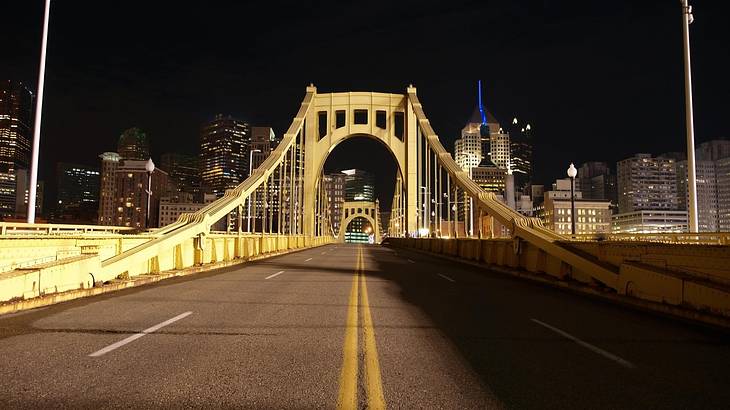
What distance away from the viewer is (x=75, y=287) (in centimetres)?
997

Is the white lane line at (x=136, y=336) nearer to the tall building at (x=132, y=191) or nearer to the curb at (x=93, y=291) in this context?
the curb at (x=93, y=291)

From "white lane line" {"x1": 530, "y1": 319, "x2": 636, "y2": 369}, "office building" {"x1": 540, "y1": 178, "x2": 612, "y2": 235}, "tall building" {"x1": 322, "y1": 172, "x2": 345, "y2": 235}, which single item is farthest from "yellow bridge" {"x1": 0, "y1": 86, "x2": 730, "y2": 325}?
"tall building" {"x1": 322, "y1": 172, "x2": 345, "y2": 235}

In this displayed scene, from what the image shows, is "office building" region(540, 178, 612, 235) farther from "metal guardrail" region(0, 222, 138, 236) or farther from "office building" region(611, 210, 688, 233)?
"metal guardrail" region(0, 222, 138, 236)

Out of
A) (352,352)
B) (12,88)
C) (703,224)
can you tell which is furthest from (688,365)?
(703,224)

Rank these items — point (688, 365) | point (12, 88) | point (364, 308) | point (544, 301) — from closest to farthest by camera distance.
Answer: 1. point (688, 365)
2. point (364, 308)
3. point (544, 301)
4. point (12, 88)

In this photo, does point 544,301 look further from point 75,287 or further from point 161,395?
point 75,287

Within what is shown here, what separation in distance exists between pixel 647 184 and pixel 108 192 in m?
145

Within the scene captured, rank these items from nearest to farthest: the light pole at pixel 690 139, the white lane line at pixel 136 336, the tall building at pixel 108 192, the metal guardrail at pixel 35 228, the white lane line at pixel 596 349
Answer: the white lane line at pixel 596 349
the white lane line at pixel 136 336
the metal guardrail at pixel 35 228
the light pole at pixel 690 139
the tall building at pixel 108 192

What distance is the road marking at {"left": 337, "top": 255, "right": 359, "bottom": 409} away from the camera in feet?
12.5

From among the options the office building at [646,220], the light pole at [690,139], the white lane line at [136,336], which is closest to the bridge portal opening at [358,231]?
the office building at [646,220]

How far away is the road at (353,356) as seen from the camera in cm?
395

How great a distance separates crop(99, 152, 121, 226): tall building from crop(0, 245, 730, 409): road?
429 feet

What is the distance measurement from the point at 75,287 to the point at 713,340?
10696mm

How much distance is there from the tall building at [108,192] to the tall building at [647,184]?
435 feet
